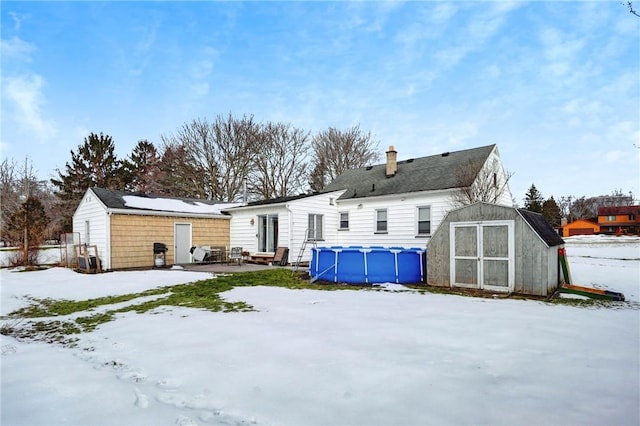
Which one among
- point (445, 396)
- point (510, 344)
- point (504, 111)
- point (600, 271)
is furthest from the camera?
point (504, 111)

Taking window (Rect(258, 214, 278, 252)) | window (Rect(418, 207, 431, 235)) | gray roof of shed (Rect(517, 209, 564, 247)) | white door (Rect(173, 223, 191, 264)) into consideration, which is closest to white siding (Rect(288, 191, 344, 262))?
window (Rect(258, 214, 278, 252))

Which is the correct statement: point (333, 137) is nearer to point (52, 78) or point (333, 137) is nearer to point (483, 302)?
point (52, 78)

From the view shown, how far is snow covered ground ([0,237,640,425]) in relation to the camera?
271 centimetres

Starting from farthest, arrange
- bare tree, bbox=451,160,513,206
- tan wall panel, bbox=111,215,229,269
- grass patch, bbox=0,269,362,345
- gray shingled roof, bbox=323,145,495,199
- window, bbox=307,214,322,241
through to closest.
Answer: window, bbox=307,214,322,241 < gray shingled roof, bbox=323,145,495,199 < tan wall panel, bbox=111,215,229,269 < bare tree, bbox=451,160,513,206 < grass patch, bbox=0,269,362,345

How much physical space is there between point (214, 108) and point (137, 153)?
497 inches

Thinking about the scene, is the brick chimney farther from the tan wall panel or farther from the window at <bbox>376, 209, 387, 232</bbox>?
the tan wall panel

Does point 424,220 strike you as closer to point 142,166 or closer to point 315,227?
point 315,227

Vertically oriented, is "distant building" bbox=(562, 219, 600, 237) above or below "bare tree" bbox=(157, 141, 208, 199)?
below

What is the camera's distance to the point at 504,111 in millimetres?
15078

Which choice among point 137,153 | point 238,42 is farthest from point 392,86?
point 137,153

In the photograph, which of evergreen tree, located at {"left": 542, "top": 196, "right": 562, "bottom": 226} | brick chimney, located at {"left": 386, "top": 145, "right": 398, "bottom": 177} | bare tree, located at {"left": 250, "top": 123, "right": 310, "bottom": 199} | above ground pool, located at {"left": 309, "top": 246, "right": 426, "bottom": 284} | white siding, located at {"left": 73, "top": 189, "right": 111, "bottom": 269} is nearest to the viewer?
above ground pool, located at {"left": 309, "top": 246, "right": 426, "bottom": 284}

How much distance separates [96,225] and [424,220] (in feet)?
45.7

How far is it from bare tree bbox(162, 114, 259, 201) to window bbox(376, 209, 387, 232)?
15021mm

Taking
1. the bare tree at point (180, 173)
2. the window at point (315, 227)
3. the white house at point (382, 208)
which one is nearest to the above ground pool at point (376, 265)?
the white house at point (382, 208)
